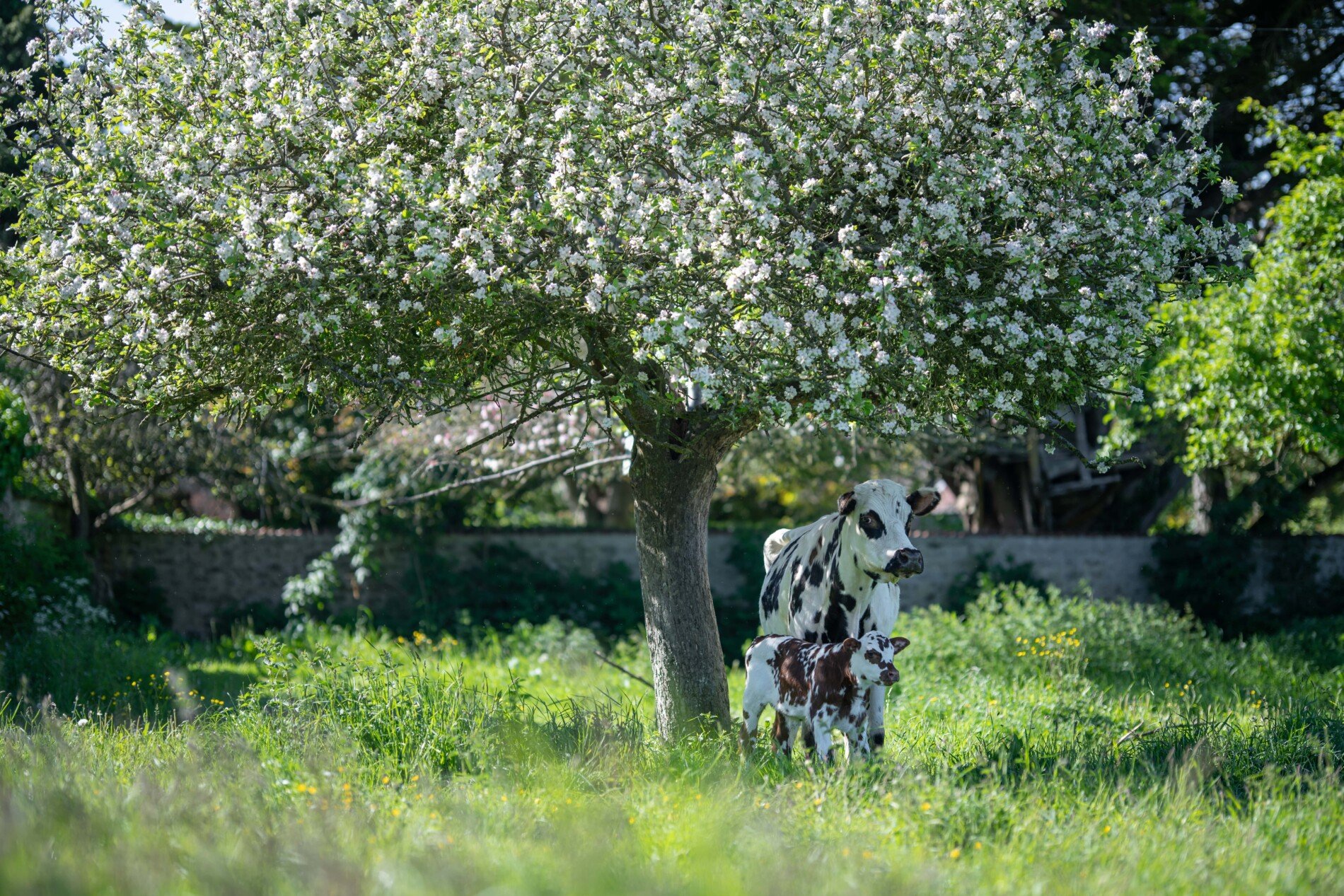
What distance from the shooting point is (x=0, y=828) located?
4.06 metres

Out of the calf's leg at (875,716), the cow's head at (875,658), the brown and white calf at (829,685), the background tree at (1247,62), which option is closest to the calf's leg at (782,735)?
the brown and white calf at (829,685)

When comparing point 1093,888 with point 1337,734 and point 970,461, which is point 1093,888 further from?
point 970,461

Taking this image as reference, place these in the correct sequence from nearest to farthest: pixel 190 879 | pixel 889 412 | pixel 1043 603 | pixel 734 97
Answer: pixel 190 879 < pixel 734 97 < pixel 889 412 < pixel 1043 603

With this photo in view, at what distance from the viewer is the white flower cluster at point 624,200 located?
6055 mm

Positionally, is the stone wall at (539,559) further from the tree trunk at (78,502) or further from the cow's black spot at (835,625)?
the cow's black spot at (835,625)

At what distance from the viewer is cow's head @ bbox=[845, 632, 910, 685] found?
5.94 m

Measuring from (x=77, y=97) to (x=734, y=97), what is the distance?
4054mm

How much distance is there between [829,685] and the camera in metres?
6.12

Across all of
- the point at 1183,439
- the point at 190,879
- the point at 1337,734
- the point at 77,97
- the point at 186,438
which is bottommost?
the point at 1337,734

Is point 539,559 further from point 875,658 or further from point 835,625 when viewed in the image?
point 875,658

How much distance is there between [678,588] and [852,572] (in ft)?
4.85

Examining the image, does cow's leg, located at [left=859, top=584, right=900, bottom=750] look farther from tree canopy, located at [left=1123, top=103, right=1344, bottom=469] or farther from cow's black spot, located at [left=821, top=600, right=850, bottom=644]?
tree canopy, located at [left=1123, top=103, right=1344, bottom=469]

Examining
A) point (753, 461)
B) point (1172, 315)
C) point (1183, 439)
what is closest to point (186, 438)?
point (753, 461)

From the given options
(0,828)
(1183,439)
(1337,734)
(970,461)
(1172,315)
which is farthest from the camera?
(970,461)
